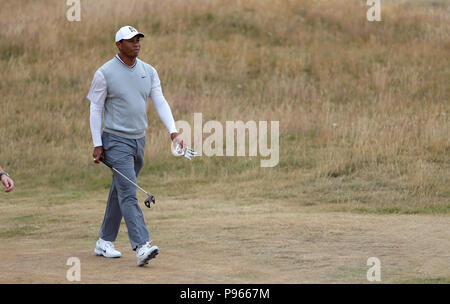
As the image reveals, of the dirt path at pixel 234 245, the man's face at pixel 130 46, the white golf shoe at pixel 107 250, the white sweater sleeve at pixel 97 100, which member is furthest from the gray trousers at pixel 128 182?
the man's face at pixel 130 46

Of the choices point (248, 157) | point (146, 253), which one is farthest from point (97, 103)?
point (248, 157)

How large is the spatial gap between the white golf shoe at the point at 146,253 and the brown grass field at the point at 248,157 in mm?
123

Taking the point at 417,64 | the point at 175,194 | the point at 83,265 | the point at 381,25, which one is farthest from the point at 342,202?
the point at 381,25

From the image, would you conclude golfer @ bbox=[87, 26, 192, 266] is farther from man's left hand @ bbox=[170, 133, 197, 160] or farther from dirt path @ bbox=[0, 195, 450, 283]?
dirt path @ bbox=[0, 195, 450, 283]

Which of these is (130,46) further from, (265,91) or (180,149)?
(265,91)

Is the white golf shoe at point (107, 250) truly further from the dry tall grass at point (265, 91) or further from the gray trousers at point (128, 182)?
the dry tall grass at point (265, 91)

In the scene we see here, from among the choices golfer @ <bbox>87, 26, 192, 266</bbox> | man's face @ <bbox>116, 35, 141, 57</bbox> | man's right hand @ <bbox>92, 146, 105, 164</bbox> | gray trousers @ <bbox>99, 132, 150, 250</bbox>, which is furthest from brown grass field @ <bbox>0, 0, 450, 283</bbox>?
man's face @ <bbox>116, 35, 141, 57</bbox>

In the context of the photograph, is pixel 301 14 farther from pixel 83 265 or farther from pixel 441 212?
pixel 83 265

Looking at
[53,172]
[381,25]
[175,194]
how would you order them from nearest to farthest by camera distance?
[175,194] < [53,172] < [381,25]

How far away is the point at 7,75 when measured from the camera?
20.2m

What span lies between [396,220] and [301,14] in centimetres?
1451

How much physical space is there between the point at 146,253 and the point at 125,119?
1.34 meters

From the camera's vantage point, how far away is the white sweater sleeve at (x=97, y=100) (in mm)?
7922

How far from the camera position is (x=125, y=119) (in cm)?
801
